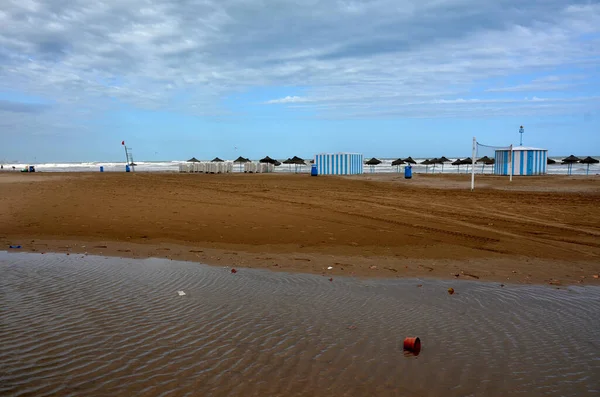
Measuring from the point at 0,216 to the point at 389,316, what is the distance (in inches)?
477

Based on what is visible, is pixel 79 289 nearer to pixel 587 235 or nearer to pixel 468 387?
pixel 468 387

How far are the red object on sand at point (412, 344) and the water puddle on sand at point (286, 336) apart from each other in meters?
0.09

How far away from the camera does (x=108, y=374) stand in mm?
3590

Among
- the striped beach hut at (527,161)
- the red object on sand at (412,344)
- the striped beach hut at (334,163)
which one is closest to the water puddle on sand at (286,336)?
the red object on sand at (412,344)

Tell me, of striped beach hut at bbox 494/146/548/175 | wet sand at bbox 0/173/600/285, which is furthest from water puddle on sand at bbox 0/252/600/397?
striped beach hut at bbox 494/146/548/175

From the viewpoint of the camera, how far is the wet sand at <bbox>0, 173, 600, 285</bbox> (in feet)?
25.0

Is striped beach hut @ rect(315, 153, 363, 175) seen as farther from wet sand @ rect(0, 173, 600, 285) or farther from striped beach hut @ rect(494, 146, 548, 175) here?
wet sand @ rect(0, 173, 600, 285)

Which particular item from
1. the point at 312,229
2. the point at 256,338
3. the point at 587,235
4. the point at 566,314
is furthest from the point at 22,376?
the point at 587,235

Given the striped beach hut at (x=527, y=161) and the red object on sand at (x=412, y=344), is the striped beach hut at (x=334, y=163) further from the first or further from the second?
the red object on sand at (x=412, y=344)

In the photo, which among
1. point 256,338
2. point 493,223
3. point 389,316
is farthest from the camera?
point 493,223

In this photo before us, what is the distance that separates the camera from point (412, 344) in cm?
415

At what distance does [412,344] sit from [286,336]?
1230 millimetres

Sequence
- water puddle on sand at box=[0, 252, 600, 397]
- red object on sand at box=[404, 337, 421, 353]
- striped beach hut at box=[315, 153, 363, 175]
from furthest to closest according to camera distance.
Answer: striped beach hut at box=[315, 153, 363, 175] → red object on sand at box=[404, 337, 421, 353] → water puddle on sand at box=[0, 252, 600, 397]

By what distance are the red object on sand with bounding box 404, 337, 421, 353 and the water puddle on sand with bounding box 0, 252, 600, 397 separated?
91mm
